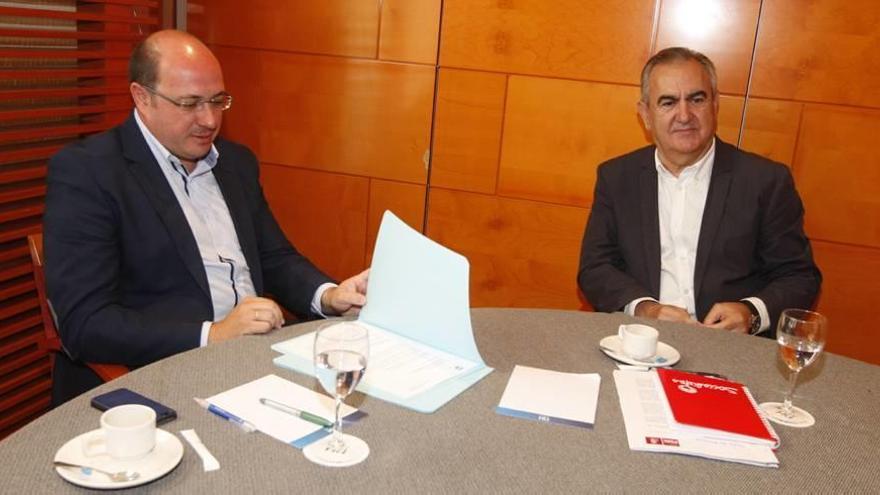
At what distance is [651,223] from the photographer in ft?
8.98

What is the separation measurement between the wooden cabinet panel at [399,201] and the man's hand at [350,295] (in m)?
1.45

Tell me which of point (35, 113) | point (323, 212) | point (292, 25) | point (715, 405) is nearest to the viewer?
point (715, 405)

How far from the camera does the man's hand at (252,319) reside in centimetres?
175

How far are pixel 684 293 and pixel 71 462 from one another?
7.00ft

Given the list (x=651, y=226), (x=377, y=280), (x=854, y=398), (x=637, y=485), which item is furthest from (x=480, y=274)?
(x=637, y=485)

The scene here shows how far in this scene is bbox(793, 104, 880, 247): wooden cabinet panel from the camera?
10.2ft

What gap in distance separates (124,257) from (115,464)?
44.8 inches

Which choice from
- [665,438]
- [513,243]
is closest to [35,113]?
[513,243]

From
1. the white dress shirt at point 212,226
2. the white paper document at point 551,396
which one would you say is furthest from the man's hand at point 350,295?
the white paper document at point 551,396

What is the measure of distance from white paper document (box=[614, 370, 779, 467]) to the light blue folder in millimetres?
310

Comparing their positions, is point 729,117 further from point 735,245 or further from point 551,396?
point 551,396

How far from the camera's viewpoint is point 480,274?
365cm

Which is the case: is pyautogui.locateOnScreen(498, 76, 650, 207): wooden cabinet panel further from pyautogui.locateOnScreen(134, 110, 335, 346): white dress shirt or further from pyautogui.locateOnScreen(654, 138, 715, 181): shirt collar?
pyautogui.locateOnScreen(134, 110, 335, 346): white dress shirt

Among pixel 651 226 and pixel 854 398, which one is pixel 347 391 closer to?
pixel 854 398
